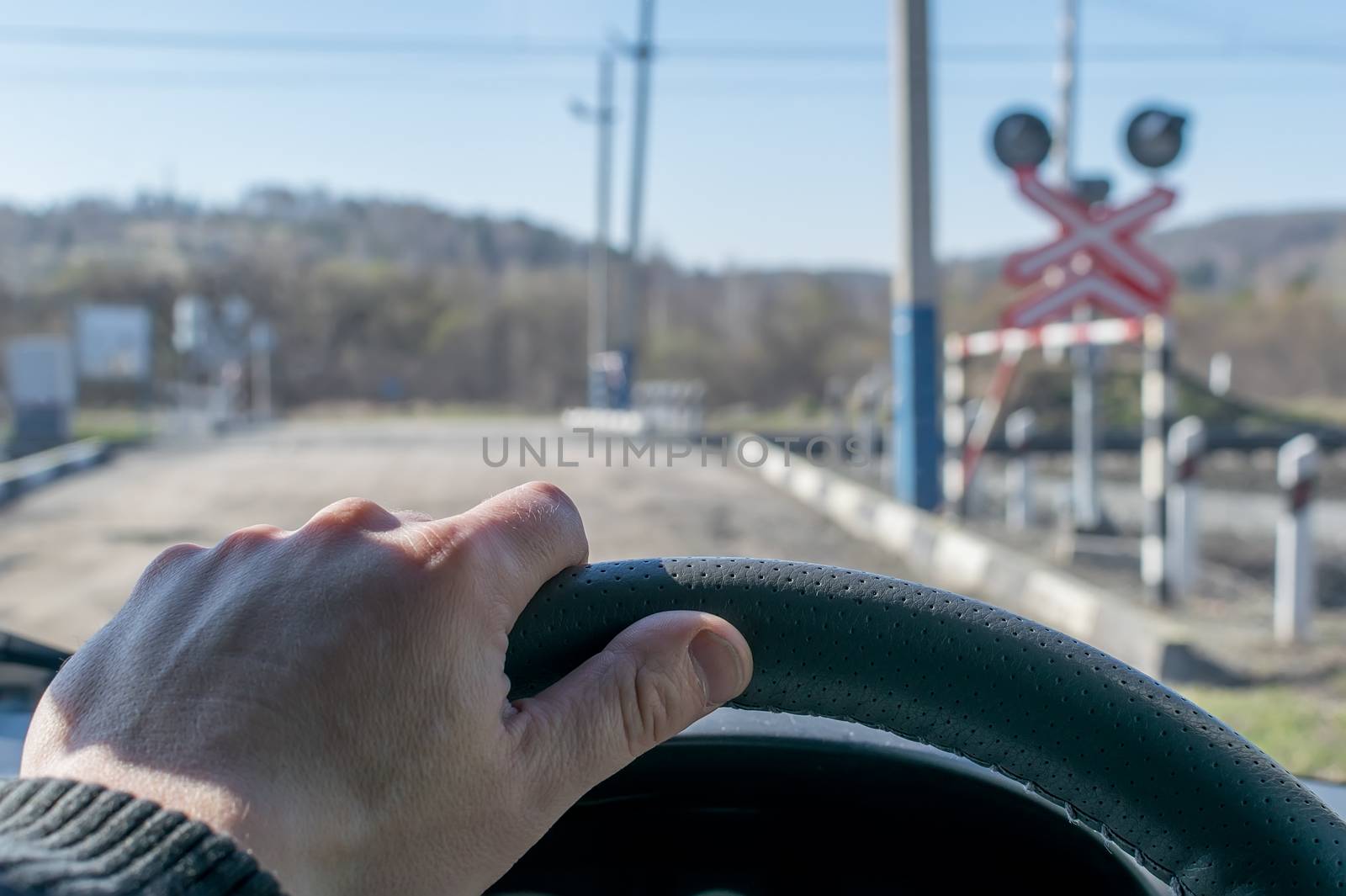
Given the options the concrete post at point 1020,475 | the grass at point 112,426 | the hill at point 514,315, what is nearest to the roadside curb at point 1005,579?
the concrete post at point 1020,475

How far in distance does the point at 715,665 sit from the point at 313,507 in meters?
6.99

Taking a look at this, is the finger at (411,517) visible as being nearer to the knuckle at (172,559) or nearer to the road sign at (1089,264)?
the knuckle at (172,559)

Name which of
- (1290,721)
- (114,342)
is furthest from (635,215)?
(1290,721)

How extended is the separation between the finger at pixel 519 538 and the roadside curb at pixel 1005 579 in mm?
2536

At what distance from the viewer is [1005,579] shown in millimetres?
6465

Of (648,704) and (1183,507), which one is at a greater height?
(648,704)

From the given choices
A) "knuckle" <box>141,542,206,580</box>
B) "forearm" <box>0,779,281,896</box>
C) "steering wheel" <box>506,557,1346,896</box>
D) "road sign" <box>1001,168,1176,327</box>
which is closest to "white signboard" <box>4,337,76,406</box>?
"road sign" <box>1001,168,1176,327</box>

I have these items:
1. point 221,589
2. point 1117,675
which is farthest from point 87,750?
point 1117,675

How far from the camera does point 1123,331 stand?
7199 millimetres

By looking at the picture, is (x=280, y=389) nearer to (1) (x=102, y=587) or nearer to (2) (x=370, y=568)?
(1) (x=102, y=587)

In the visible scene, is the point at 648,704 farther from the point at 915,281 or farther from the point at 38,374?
the point at 38,374

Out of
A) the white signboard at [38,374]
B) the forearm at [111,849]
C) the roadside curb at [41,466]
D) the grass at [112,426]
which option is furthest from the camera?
the grass at [112,426]

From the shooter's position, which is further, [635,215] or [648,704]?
[635,215]

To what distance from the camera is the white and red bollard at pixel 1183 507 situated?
6.33 meters
